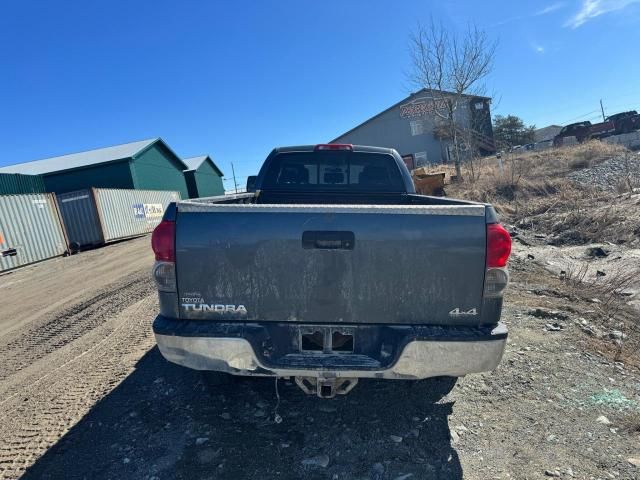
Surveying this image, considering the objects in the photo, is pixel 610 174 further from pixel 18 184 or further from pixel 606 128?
pixel 18 184

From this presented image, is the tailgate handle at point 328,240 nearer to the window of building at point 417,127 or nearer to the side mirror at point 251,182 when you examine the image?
the side mirror at point 251,182

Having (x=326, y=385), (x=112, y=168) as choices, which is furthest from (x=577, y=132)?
(x=326, y=385)

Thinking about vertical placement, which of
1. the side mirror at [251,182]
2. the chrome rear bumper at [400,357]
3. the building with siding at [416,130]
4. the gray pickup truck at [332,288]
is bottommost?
the chrome rear bumper at [400,357]

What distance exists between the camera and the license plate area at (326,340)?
231cm

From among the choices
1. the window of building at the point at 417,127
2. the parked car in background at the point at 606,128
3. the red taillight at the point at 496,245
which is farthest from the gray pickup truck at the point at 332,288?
the window of building at the point at 417,127

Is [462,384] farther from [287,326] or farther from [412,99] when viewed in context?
[412,99]

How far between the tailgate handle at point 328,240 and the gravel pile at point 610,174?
535 inches

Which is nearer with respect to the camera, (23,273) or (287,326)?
(287,326)

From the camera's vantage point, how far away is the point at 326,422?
109 inches

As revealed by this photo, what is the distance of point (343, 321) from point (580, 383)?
91.9 inches

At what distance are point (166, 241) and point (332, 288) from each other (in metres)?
1.05

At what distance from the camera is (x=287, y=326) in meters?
2.32

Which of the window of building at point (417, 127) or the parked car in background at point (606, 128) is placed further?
the window of building at point (417, 127)

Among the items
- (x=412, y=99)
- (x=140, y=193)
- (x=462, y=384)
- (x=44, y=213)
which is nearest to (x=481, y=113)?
(x=412, y=99)
